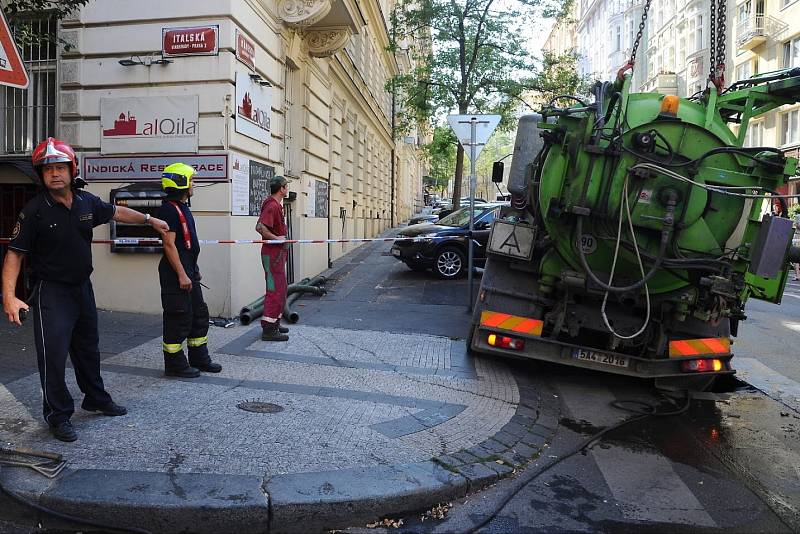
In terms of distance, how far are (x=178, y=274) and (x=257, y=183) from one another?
4.04 m

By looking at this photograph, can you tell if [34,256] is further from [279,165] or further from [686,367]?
[279,165]

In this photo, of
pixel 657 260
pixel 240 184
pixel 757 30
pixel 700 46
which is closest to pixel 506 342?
pixel 657 260

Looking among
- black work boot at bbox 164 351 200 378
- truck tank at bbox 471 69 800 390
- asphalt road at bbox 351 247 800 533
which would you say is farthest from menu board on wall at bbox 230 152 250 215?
asphalt road at bbox 351 247 800 533

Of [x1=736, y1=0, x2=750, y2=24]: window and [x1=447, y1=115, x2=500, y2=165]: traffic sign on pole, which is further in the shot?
[x1=736, y1=0, x2=750, y2=24]: window

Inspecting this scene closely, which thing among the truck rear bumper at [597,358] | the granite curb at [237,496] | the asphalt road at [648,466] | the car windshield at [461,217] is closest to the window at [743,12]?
the car windshield at [461,217]

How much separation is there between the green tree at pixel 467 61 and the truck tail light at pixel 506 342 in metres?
16.4

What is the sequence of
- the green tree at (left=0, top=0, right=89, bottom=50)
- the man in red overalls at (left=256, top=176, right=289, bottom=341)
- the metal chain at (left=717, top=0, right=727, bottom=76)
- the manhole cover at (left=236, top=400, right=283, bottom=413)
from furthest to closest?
the man in red overalls at (left=256, top=176, right=289, bottom=341) → the green tree at (left=0, top=0, right=89, bottom=50) → the metal chain at (left=717, top=0, right=727, bottom=76) → the manhole cover at (left=236, top=400, right=283, bottom=413)

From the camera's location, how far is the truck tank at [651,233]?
5059 millimetres

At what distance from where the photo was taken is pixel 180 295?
525cm

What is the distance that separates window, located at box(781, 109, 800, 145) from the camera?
27.9 m

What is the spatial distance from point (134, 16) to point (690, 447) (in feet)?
27.0

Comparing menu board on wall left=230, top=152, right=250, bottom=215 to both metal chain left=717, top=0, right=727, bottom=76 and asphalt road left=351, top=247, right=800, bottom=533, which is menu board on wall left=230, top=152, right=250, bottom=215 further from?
metal chain left=717, top=0, right=727, bottom=76

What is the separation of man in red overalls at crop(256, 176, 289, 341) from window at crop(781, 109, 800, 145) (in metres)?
28.8

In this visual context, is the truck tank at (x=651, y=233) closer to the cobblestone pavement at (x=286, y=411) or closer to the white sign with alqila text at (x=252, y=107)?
the cobblestone pavement at (x=286, y=411)
